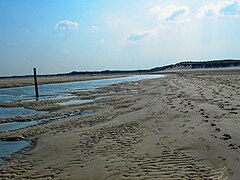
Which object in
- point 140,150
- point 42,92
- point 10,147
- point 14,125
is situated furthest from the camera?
point 42,92

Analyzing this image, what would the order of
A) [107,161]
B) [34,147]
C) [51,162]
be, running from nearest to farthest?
[107,161] < [51,162] < [34,147]

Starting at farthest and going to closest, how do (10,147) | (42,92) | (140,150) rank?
(42,92) → (10,147) → (140,150)

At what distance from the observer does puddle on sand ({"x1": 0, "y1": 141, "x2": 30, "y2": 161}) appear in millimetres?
10608

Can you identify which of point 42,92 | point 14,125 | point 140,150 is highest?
point 140,150

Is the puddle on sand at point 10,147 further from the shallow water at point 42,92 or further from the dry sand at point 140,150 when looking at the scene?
the shallow water at point 42,92

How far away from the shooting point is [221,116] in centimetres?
1238

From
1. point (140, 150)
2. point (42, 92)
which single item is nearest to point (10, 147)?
point (140, 150)

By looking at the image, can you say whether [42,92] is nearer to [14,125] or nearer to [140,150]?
[14,125]

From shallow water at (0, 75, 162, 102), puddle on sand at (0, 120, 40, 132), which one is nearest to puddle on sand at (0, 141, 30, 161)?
puddle on sand at (0, 120, 40, 132)

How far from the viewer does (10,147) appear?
11.6 m

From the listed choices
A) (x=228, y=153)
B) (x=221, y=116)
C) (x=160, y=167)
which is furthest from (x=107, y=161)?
(x=221, y=116)

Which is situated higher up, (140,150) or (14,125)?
(140,150)

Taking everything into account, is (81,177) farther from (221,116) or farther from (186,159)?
(221,116)

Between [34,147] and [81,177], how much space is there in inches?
182
